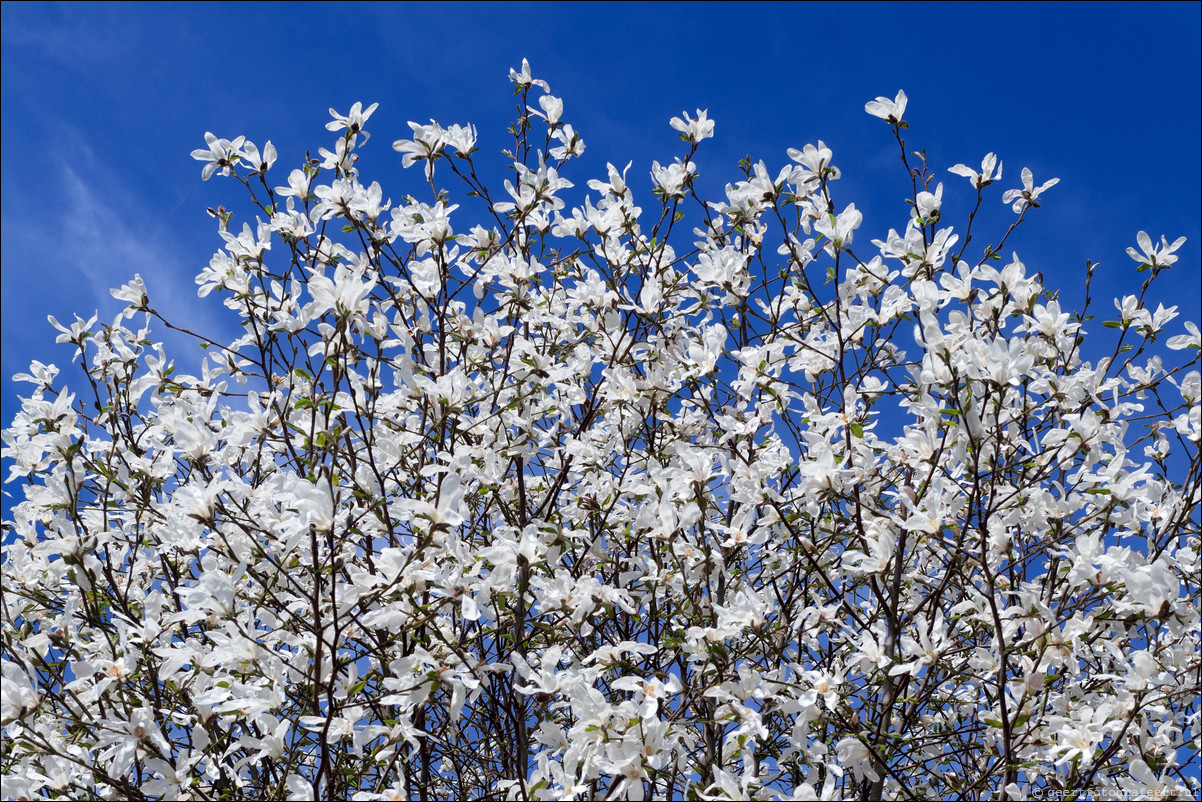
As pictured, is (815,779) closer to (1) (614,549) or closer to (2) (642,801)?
(2) (642,801)

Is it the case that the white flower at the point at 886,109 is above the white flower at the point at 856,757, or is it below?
above

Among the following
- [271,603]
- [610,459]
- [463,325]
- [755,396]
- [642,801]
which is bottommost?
[642,801]

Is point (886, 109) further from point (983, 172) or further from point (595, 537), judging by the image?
point (595, 537)

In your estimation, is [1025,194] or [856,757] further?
[1025,194]

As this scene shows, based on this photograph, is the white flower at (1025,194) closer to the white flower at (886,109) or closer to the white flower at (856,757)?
the white flower at (886,109)

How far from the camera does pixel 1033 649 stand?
11.2 ft

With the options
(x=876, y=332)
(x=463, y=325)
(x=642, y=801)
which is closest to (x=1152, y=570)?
(x=876, y=332)

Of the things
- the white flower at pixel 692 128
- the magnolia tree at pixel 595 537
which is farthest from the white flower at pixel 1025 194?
the white flower at pixel 692 128

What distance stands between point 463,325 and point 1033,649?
281 cm

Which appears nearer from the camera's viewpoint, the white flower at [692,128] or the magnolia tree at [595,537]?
the magnolia tree at [595,537]

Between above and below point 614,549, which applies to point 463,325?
above

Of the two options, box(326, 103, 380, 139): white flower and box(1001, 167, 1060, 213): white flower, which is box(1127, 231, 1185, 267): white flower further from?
box(326, 103, 380, 139): white flower

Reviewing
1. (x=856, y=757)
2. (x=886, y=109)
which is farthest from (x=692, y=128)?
(x=856, y=757)

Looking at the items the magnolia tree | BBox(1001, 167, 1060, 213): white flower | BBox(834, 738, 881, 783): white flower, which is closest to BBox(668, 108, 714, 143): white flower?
the magnolia tree
